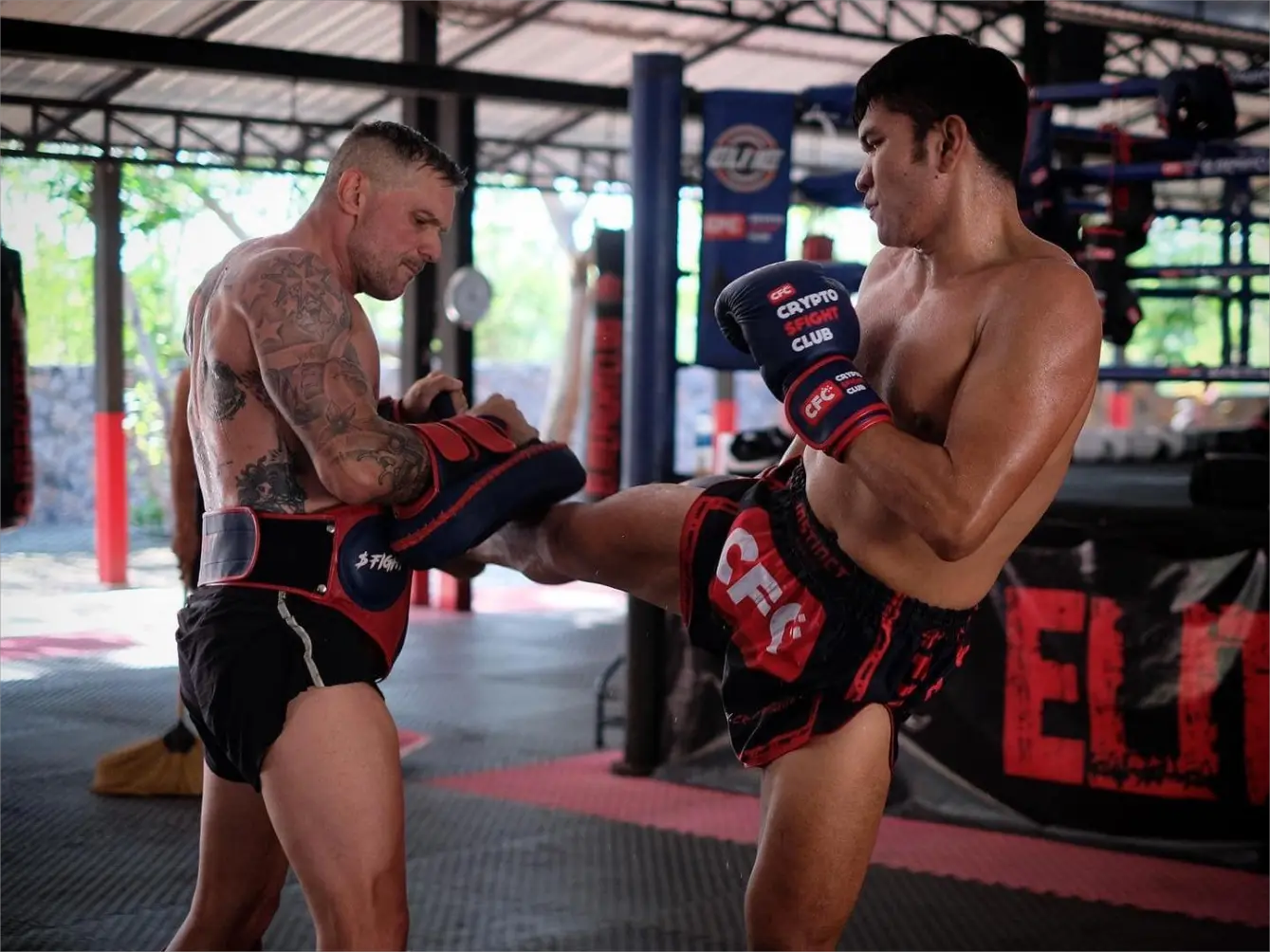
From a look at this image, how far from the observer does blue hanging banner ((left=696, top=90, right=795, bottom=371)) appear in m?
4.96

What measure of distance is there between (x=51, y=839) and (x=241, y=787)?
2.34 metres

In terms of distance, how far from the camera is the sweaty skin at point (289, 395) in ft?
6.96

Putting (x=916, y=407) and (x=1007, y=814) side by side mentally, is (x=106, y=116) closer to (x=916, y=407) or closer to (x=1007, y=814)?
(x=1007, y=814)

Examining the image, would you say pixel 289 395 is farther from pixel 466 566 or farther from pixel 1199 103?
pixel 1199 103

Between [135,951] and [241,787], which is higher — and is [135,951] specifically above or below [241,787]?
below

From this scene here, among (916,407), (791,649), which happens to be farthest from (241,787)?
(916,407)

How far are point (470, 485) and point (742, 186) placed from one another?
287 centimetres

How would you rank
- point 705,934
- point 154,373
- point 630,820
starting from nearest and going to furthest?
point 705,934 → point 630,820 → point 154,373

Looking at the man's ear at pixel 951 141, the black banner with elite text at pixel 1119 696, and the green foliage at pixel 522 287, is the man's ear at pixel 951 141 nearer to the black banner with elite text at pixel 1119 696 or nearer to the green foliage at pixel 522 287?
→ the black banner with elite text at pixel 1119 696

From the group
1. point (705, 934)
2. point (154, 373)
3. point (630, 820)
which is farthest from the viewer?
point (154, 373)

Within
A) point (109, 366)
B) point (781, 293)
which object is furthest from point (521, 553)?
point (109, 366)

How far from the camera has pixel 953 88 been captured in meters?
2.13

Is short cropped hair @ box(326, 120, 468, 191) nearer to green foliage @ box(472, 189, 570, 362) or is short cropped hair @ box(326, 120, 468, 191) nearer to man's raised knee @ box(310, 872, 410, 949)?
man's raised knee @ box(310, 872, 410, 949)

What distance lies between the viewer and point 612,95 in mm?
7578
